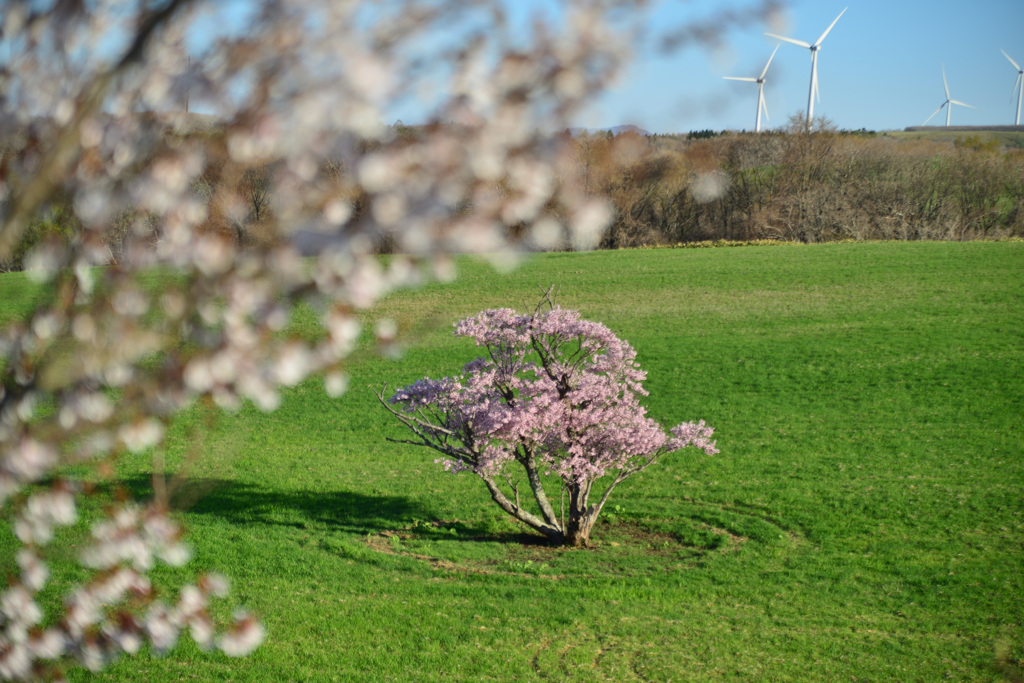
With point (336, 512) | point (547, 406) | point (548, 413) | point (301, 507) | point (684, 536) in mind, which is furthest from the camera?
point (301, 507)

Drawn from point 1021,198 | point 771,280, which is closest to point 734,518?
point 771,280

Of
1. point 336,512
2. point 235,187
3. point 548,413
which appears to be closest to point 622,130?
point 235,187

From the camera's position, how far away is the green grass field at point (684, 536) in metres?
7.93

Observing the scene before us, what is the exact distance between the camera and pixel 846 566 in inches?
420

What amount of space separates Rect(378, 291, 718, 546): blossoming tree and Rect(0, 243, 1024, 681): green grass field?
1.20 metres

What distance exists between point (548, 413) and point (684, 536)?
309 cm

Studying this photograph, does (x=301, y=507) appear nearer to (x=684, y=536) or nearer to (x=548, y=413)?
(x=548, y=413)

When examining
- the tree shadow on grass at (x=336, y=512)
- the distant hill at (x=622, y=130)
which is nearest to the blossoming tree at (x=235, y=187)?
the distant hill at (x=622, y=130)

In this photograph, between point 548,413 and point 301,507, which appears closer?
point 548,413

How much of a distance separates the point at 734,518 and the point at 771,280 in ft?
82.4

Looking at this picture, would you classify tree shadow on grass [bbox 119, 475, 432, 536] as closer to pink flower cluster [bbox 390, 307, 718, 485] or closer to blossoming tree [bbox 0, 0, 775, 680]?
pink flower cluster [bbox 390, 307, 718, 485]

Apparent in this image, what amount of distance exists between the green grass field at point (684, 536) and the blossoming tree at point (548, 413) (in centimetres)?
120

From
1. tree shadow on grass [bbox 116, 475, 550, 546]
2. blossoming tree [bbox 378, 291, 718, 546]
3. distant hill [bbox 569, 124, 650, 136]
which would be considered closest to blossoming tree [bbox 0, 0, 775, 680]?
distant hill [bbox 569, 124, 650, 136]

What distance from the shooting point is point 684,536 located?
472 inches
